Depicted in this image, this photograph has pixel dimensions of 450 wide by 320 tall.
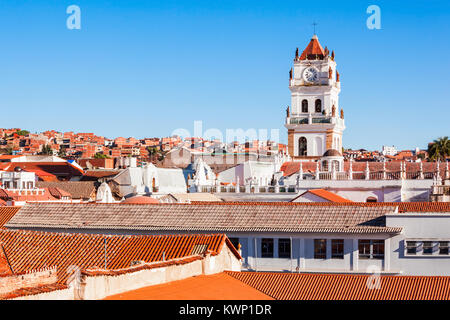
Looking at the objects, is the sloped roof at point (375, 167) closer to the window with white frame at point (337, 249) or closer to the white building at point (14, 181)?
the white building at point (14, 181)

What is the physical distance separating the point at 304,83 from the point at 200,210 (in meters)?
61.3

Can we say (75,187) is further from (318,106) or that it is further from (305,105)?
(318,106)

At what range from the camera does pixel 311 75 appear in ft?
307

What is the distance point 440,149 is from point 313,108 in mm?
21292

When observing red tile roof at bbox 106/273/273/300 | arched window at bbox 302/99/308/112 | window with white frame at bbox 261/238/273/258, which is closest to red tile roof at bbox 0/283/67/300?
red tile roof at bbox 106/273/273/300

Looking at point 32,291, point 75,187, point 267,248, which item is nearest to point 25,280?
point 32,291

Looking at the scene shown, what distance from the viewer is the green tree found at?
330 feet

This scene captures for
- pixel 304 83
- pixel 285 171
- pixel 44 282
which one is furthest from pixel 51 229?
pixel 304 83

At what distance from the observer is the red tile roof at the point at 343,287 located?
2169cm

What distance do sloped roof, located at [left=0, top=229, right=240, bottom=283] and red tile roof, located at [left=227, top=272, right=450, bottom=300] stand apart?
1.55 m

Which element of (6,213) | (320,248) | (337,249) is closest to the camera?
(337,249)

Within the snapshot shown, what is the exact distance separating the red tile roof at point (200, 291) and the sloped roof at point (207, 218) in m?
11.4

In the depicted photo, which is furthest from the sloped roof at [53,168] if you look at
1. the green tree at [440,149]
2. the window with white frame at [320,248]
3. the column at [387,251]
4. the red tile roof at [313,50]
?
the column at [387,251]
